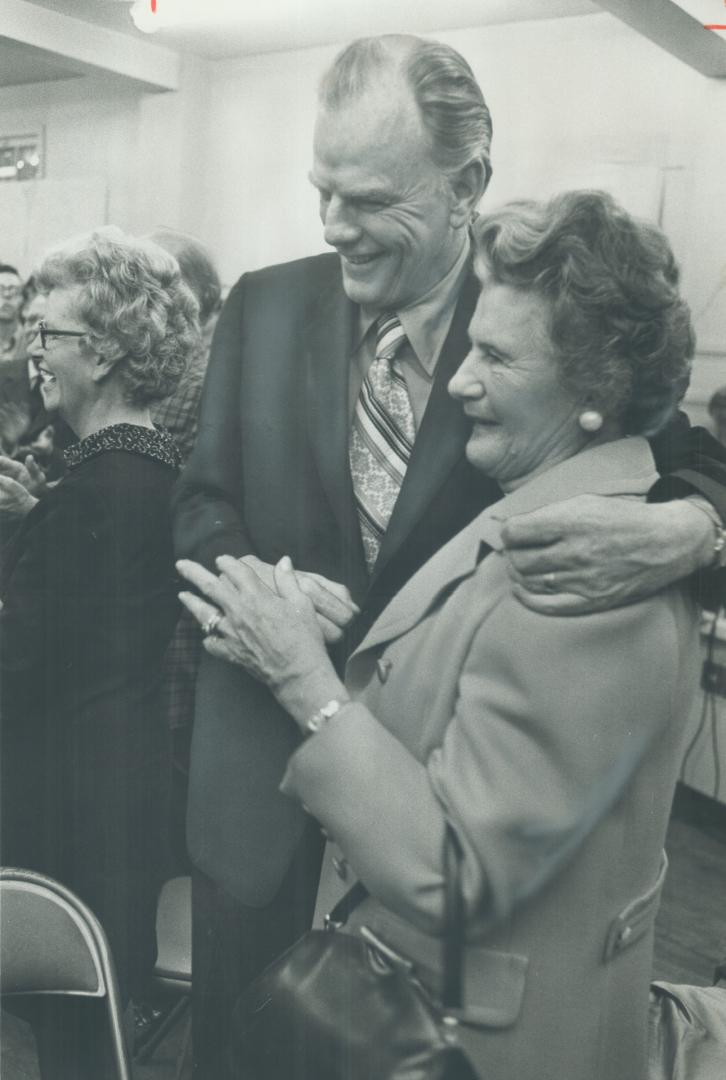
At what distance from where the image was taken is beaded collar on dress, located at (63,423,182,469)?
126 cm

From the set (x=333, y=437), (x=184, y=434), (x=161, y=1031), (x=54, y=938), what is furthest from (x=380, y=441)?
(x=161, y=1031)

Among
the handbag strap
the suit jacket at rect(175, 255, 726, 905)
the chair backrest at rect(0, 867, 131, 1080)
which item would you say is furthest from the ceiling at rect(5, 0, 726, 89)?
the chair backrest at rect(0, 867, 131, 1080)

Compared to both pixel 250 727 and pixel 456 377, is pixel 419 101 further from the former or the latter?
pixel 250 727

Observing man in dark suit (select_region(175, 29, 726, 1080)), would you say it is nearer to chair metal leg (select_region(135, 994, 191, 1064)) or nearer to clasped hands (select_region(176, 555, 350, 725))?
clasped hands (select_region(176, 555, 350, 725))

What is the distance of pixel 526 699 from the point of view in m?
0.92

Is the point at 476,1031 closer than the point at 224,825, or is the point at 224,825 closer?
the point at 476,1031

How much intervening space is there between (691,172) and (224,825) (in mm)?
895

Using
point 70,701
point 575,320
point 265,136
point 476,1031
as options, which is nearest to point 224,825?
point 70,701

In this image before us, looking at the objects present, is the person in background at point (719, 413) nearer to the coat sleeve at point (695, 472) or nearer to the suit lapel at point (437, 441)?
the coat sleeve at point (695, 472)

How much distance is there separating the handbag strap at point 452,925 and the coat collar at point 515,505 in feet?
0.74

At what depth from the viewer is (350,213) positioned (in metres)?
1.04

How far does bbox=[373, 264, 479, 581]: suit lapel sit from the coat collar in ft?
0.22

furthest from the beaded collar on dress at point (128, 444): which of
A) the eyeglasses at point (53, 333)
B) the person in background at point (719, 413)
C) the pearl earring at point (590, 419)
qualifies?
the person in background at point (719, 413)

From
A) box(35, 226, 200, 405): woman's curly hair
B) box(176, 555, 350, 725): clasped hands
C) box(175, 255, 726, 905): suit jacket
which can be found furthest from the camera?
box(35, 226, 200, 405): woman's curly hair
